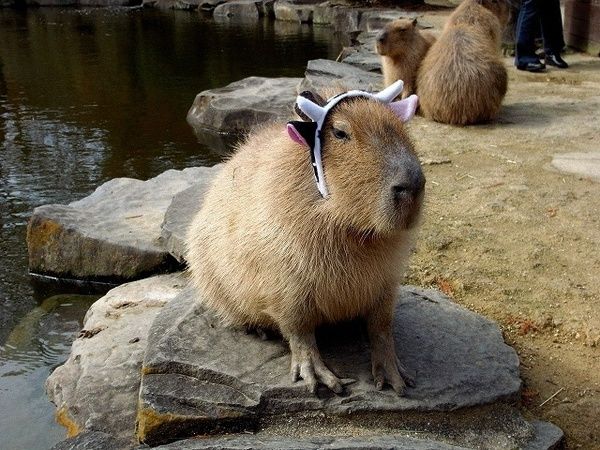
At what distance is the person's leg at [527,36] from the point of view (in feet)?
30.5

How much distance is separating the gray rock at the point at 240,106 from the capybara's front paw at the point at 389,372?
20.8 ft

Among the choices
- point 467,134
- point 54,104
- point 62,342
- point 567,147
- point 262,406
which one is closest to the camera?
point 262,406

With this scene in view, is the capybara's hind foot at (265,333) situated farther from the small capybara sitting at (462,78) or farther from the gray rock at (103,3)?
the gray rock at (103,3)

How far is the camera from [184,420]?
2703mm

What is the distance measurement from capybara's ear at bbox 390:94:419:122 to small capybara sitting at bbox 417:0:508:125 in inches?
171

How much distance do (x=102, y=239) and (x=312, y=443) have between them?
10.4 ft

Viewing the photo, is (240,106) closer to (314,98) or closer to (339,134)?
(314,98)

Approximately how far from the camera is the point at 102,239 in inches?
206

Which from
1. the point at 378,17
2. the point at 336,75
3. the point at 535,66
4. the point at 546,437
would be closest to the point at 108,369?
the point at 546,437

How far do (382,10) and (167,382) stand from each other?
15.9 metres

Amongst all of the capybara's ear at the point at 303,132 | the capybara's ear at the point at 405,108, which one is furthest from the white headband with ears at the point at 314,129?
the capybara's ear at the point at 405,108

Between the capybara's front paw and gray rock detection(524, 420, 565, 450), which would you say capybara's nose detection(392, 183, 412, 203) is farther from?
gray rock detection(524, 420, 565, 450)

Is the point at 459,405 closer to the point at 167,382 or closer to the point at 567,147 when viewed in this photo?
the point at 167,382

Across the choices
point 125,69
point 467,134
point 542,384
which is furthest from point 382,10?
point 542,384
